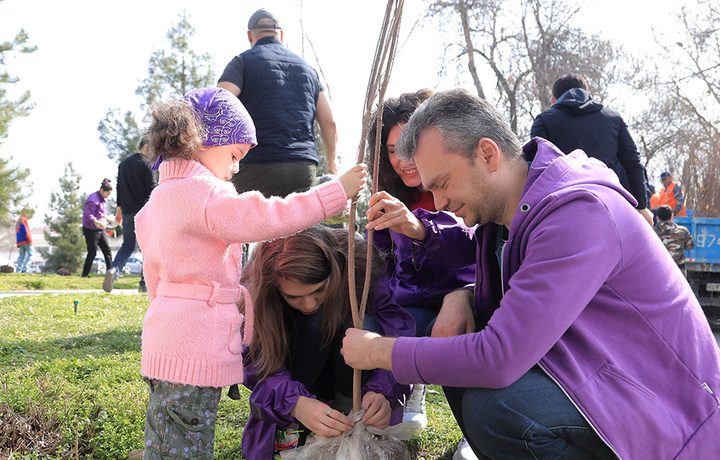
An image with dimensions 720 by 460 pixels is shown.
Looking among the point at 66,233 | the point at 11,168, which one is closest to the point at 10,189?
the point at 11,168

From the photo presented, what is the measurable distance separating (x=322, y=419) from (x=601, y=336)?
0.91 m

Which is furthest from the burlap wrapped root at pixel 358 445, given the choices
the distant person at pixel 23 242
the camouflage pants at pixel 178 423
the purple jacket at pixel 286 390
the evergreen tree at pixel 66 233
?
the evergreen tree at pixel 66 233

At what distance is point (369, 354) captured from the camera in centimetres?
165

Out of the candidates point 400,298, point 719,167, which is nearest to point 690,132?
point 719,167

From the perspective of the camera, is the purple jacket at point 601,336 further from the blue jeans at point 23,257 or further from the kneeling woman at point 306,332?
the blue jeans at point 23,257

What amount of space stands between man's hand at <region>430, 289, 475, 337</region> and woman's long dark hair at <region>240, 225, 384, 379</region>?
0.36 m

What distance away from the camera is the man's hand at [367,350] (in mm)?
1603

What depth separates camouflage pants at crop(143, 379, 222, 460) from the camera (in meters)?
1.92

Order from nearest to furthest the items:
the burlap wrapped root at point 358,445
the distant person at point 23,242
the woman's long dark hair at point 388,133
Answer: the burlap wrapped root at point 358,445, the woman's long dark hair at point 388,133, the distant person at point 23,242

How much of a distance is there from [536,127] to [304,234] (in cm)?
266

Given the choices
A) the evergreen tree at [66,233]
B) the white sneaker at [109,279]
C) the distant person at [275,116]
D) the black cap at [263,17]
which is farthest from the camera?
the evergreen tree at [66,233]

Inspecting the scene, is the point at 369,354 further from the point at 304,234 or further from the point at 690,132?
the point at 690,132

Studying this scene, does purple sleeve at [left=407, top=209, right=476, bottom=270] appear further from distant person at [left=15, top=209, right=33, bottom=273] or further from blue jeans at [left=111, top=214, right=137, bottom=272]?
distant person at [left=15, top=209, right=33, bottom=273]

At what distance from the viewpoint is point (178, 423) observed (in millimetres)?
1927
